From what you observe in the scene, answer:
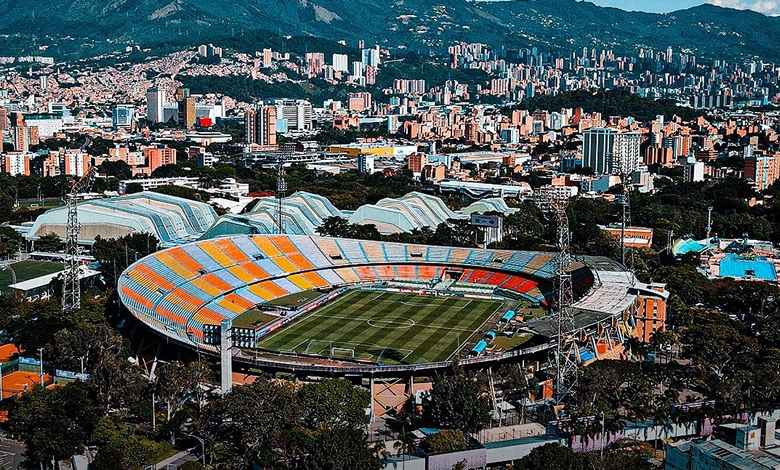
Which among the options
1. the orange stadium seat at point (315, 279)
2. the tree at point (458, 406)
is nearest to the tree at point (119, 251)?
the orange stadium seat at point (315, 279)

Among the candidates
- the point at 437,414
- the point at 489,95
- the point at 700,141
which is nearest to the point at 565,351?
the point at 437,414

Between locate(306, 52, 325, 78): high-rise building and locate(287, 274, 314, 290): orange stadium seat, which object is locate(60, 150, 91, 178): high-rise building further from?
locate(306, 52, 325, 78): high-rise building

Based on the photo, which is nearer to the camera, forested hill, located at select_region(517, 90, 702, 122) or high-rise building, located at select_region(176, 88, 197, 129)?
forested hill, located at select_region(517, 90, 702, 122)

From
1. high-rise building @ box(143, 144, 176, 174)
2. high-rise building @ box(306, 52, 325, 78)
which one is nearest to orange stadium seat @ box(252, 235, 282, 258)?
high-rise building @ box(143, 144, 176, 174)

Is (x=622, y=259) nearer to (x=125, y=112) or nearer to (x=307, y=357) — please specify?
(x=307, y=357)

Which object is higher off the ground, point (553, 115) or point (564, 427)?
point (553, 115)

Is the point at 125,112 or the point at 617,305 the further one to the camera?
the point at 125,112
